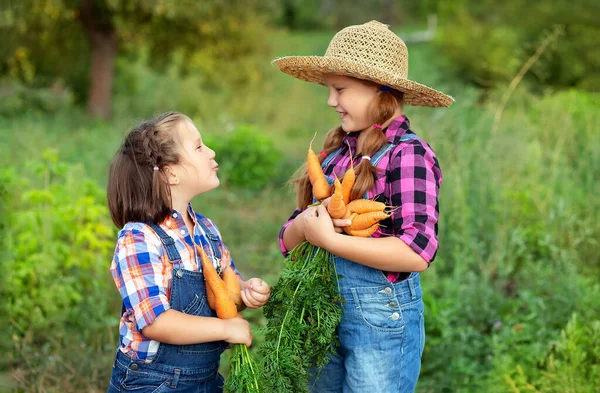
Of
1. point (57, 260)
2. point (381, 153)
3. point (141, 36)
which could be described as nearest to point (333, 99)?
point (381, 153)

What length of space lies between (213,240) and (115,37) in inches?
458

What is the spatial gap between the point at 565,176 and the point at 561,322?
1982mm

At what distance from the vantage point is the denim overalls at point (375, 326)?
85.6 inches

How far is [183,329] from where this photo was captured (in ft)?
6.58

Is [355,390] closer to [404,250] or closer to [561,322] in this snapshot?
[404,250]

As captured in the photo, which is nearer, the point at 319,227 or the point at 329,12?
the point at 319,227

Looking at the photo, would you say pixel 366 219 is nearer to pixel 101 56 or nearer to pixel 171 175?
pixel 171 175

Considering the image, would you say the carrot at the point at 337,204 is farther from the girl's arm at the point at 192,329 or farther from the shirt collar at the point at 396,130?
the girl's arm at the point at 192,329

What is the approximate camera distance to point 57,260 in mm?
4117

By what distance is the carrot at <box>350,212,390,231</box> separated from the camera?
6.81ft

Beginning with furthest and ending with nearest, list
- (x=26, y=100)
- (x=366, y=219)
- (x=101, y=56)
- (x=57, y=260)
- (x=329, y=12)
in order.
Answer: (x=329, y=12)
(x=26, y=100)
(x=101, y=56)
(x=57, y=260)
(x=366, y=219)

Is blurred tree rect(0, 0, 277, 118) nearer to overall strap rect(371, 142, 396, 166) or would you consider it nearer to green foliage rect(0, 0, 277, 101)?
green foliage rect(0, 0, 277, 101)

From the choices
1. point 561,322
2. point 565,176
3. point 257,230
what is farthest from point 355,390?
point 257,230

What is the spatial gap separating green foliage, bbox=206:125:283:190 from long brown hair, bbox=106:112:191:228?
19.1 feet
